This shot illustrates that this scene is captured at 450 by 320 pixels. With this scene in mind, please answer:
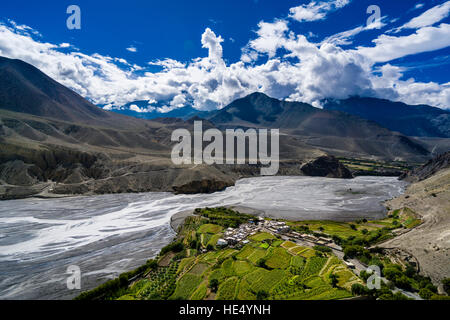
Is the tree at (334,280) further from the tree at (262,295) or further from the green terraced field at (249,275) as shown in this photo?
the tree at (262,295)

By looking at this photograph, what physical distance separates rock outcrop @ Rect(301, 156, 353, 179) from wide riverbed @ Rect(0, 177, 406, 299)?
46.2 m

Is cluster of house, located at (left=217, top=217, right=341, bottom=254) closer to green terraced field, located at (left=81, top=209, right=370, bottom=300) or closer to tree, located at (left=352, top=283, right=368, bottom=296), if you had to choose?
green terraced field, located at (left=81, top=209, right=370, bottom=300)

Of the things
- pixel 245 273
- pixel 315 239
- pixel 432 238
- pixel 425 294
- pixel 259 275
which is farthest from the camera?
pixel 315 239

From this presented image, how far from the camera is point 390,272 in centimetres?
2930

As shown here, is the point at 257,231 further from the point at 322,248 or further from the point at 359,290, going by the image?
the point at 359,290

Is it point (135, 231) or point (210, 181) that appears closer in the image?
point (135, 231)

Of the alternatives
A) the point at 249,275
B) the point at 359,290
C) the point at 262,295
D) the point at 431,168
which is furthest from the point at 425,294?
the point at 431,168

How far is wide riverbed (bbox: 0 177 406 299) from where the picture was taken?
38969 mm

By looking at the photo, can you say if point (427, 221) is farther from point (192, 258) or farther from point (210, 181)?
point (210, 181)

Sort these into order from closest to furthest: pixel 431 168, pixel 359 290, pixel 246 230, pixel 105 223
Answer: pixel 359 290 < pixel 246 230 < pixel 105 223 < pixel 431 168

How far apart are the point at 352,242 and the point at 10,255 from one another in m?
62.9

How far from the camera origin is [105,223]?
211 feet

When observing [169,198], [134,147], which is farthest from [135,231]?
[134,147]

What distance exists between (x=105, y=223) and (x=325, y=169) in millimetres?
141887
